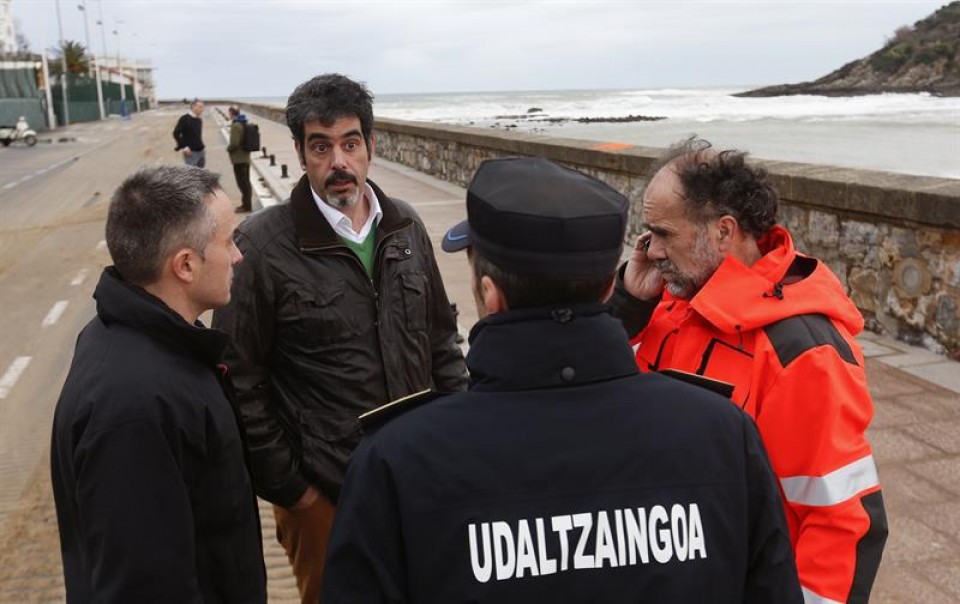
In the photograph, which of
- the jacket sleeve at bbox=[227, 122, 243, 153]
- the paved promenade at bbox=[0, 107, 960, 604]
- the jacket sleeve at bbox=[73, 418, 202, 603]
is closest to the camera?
the jacket sleeve at bbox=[73, 418, 202, 603]

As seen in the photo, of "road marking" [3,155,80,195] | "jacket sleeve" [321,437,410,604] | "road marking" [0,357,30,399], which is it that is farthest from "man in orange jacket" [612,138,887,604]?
"road marking" [3,155,80,195]

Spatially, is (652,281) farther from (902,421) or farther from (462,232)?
(902,421)

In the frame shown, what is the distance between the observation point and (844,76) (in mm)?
96688

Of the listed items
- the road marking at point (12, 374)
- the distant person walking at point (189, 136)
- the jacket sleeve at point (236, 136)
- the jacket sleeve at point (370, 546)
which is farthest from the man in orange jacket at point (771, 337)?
the distant person walking at point (189, 136)

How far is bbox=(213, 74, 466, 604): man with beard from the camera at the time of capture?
2.71 meters

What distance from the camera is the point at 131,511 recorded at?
6.00 ft

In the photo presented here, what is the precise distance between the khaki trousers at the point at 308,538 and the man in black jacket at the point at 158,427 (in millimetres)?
576

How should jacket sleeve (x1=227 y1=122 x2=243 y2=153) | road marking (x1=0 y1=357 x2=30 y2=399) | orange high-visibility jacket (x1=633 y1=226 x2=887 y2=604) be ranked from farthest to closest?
jacket sleeve (x1=227 y1=122 x2=243 y2=153) < road marking (x1=0 y1=357 x2=30 y2=399) < orange high-visibility jacket (x1=633 y1=226 x2=887 y2=604)

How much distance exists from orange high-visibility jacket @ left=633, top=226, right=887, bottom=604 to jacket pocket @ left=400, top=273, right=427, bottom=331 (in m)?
1.01

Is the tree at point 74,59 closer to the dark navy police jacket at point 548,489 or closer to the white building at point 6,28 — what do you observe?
the white building at point 6,28

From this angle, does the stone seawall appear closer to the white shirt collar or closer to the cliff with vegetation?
the white shirt collar

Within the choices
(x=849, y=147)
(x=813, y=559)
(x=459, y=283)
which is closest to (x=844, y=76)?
(x=849, y=147)

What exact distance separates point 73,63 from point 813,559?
101636mm

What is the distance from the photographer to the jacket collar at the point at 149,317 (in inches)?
78.5
